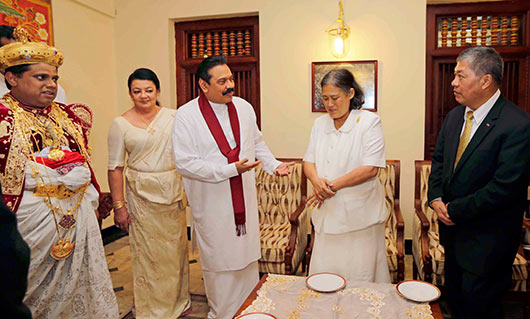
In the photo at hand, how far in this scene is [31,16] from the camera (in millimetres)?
3584

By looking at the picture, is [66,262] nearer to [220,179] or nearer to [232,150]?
[220,179]

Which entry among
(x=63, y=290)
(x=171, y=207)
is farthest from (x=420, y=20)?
(x=63, y=290)

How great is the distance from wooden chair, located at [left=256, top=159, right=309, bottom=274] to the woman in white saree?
0.67 meters

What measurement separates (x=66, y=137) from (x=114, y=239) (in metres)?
3.05

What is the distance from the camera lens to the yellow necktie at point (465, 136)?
7.07 ft

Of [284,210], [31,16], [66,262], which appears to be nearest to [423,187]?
[284,210]

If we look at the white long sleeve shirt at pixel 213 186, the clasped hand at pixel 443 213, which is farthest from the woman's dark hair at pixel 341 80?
the clasped hand at pixel 443 213

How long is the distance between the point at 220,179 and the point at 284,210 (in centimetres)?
123

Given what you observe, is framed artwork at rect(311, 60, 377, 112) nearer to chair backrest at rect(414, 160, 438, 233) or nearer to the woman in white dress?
chair backrest at rect(414, 160, 438, 233)

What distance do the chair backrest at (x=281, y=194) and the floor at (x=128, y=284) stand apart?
750 mm

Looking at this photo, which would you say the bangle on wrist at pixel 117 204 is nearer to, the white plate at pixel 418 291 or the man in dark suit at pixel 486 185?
the white plate at pixel 418 291

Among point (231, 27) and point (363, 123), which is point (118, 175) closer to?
point (363, 123)

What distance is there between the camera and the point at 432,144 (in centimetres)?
420

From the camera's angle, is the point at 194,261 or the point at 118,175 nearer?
the point at 118,175
